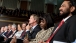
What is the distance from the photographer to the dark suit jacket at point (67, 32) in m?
1.79

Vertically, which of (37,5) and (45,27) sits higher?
(37,5)

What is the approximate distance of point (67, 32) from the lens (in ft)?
6.11

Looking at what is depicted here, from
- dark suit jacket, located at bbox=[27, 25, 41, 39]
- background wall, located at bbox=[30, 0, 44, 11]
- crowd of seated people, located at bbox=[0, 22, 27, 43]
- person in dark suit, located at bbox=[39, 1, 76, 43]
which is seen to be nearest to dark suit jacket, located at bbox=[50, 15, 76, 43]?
person in dark suit, located at bbox=[39, 1, 76, 43]

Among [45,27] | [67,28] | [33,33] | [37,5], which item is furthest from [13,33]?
[37,5]

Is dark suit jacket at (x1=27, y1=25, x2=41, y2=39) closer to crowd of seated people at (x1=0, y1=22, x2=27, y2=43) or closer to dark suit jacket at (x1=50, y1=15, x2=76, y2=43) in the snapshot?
crowd of seated people at (x1=0, y1=22, x2=27, y2=43)

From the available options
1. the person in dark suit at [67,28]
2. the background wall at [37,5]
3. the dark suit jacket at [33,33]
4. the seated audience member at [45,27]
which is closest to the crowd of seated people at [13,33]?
the dark suit jacket at [33,33]

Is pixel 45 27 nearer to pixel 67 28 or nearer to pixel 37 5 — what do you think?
pixel 67 28

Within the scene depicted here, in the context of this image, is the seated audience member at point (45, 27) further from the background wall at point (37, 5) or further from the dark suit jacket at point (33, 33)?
the background wall at point (37, 5)

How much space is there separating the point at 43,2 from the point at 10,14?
276cm

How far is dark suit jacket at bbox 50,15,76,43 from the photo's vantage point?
1789 mm

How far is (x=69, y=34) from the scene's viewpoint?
71.4 inches

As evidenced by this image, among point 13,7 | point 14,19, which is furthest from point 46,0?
point 14,19

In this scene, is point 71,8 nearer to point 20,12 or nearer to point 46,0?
point 20,12

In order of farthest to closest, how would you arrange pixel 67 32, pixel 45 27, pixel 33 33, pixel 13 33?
pixel 13 33
pixel 33 33
pixel 45 27
pixel 67 32
